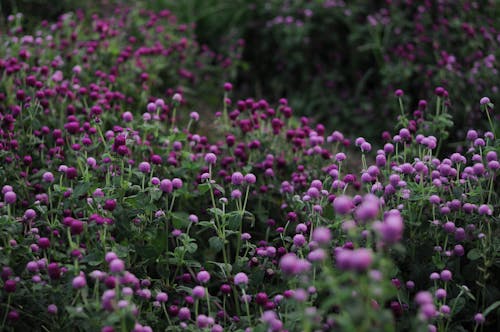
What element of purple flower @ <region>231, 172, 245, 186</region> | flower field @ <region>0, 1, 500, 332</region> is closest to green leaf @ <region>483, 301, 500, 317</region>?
flower field @ <region>0, 1, 500, 332</region>

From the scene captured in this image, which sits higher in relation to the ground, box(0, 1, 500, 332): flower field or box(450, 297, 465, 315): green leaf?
box(0, 1, 500, 332): flower field

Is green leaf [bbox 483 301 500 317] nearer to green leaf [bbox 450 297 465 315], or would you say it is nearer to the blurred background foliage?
green leaf [bbox 450 297 465 315]

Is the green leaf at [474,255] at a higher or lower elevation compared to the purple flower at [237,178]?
lower

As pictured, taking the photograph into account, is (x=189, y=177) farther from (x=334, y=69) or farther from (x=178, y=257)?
(x=334, y=69)

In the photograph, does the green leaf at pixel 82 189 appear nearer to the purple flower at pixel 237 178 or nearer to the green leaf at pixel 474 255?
the purple flower at pixel 237 178

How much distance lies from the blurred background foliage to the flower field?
421 mm

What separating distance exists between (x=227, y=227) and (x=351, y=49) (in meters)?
2.81

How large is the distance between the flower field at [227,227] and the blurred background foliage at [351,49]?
16.6 inches

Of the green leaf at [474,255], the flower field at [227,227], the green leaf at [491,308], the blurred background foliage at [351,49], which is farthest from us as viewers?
the blurred background foliage at [351,49]

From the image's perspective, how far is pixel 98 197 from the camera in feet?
6.96

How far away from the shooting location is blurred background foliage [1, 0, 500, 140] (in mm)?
4000

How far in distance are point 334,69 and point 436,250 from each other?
306 centimetres

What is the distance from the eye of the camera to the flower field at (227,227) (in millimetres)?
1730

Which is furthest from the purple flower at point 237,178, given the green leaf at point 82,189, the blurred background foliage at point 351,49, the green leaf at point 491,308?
the blurred background foliage at point 351,49
